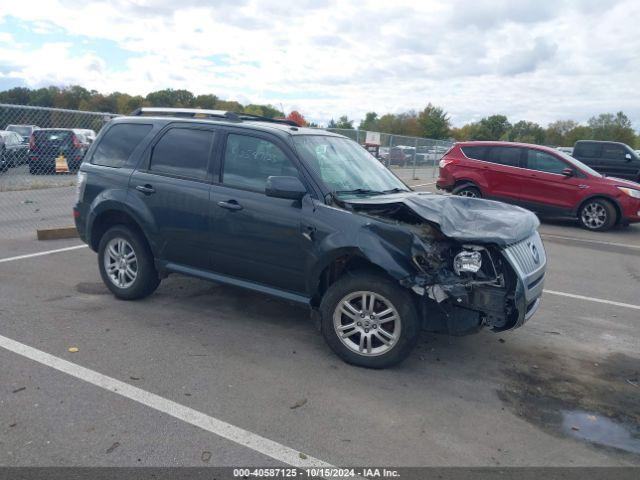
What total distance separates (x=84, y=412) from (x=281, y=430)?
128cm

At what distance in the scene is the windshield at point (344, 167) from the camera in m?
4.73

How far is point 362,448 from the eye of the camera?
324 centimetres

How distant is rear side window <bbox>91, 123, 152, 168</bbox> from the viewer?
5.64 m

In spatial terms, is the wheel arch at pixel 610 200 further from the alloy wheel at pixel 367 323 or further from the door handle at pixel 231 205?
the door handle at pixel 231 205

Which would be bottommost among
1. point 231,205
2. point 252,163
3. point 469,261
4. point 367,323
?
point 367,323

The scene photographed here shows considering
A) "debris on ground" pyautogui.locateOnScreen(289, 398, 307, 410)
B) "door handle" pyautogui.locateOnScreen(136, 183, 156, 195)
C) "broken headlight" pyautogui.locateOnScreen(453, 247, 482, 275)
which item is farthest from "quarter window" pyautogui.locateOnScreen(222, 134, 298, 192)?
"debris on ground" pyautogui.locateOnScreen(289, 398, 307, 410)

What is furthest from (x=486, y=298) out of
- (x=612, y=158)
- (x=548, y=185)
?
(x=612, y=158)

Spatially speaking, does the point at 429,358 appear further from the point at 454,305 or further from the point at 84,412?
the point at 84,412

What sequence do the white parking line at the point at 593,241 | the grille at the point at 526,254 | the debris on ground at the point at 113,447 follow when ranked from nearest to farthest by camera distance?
the debris on ground at the point at 113,447 < the grille at the point at 526,254 < the white parking line at the point at 593,241

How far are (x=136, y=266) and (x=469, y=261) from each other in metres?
3.34

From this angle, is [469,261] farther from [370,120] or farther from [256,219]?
[370,120]

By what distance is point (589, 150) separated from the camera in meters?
18.9

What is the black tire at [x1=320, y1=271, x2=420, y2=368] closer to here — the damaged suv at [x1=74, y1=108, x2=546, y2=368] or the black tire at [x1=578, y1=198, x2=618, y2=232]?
the damaged suv at [x1=74, y1=108, x2=546, y2=368]

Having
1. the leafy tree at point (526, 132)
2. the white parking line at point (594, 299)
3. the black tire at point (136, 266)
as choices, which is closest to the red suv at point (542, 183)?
the white parking line at point (594, 299)
